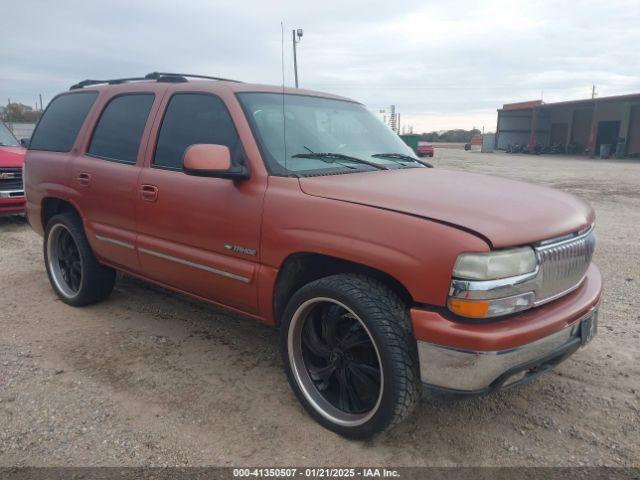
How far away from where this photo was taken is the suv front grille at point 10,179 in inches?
322

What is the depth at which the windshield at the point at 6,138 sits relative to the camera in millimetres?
9266

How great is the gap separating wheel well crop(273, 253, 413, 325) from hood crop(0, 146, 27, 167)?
24.3ft

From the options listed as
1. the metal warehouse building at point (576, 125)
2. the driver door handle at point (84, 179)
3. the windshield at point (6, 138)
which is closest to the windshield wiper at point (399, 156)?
the driver door handle at point (84, 179)

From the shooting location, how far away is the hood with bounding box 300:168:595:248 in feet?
7.43

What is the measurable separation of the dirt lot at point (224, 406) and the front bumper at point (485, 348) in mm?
525

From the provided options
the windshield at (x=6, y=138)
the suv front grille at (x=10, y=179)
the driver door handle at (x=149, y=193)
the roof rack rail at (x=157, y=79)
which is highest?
the roof rack rail at (x=157, y=79)

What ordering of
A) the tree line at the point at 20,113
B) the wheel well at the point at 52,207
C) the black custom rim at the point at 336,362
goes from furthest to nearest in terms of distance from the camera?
the tree line at the point at 20,113 < the wheel well at the point at 52,207 < the black custom rim at the point at 336,362

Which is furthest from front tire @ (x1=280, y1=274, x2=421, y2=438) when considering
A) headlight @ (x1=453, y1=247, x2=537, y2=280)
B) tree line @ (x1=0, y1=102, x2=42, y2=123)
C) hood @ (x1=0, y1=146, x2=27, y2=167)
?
tree line @ (x1=0, y1=102, x2=42, y2=123)

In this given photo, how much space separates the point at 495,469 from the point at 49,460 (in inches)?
87.0

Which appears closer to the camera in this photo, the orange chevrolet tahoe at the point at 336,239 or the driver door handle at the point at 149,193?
the orange chevrolet tahoe at the point at 336,239

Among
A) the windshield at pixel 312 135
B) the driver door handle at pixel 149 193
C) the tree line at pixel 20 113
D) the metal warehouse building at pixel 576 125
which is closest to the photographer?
the windshield at pixel 312 135

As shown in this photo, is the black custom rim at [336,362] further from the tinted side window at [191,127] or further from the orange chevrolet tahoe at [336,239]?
the tinted side window at [191,127]

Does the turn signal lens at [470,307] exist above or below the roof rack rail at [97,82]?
below

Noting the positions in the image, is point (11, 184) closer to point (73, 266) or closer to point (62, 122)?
point (62, 122)
